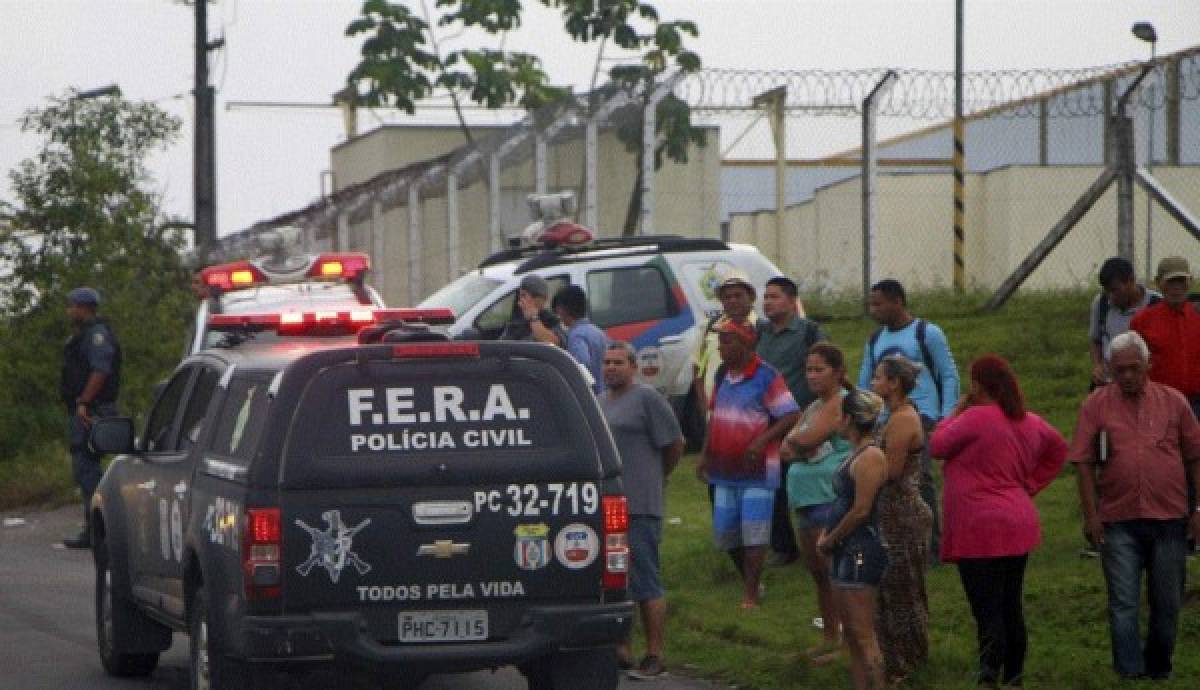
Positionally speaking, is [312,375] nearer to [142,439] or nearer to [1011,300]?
[142,439]

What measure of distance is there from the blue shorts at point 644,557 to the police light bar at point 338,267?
842cm

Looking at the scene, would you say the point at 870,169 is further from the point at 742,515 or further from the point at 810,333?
the point at 742,515

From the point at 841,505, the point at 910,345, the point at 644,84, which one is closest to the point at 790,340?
the point at 910,345

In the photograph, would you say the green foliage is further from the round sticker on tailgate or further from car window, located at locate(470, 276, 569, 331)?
the round sticker on tailgate

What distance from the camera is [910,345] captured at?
43.8 feet

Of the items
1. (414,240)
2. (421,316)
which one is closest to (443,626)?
(421,316)

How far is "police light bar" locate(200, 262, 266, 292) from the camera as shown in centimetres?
2017

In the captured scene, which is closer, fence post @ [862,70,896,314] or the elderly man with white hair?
the elderly man with white hair

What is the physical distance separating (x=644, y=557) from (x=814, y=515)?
35.1 inches

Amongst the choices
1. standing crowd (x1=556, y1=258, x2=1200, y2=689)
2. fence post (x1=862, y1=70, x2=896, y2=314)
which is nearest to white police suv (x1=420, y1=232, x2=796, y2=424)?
fence post (x1=862, y1=70, x2=896, y2=314)

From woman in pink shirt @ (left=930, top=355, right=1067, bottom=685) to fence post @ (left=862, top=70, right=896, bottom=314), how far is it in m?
11.5

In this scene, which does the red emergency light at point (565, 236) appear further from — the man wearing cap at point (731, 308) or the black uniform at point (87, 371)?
the man wearing cap at point (731, 308)

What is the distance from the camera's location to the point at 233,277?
20.3 metres

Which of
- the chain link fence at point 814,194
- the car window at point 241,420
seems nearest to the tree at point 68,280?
the chain link fence at point 814,194
